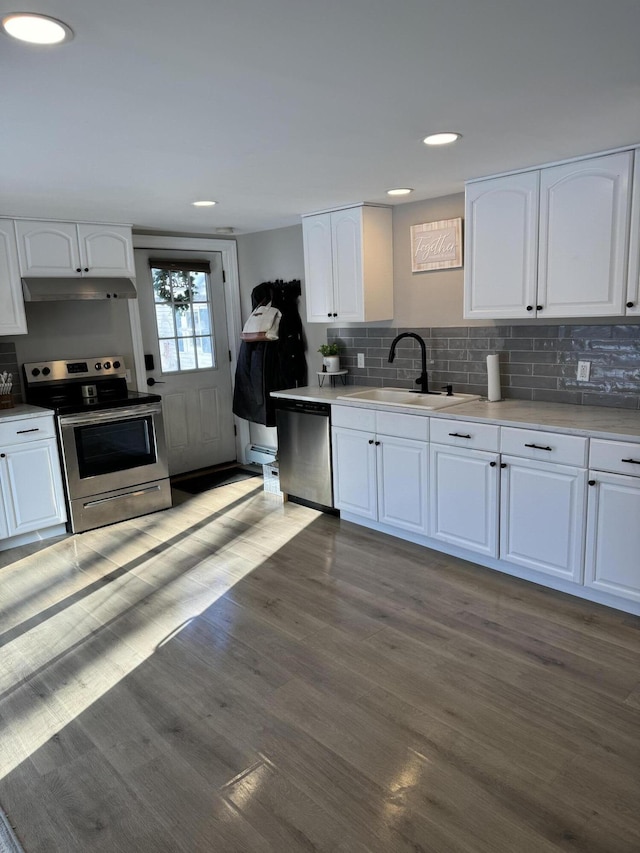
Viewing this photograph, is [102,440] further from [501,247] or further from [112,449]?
[501,247]

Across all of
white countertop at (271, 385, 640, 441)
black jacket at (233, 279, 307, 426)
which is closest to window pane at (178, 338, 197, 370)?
black jacket at (233, 279, 307, 426)

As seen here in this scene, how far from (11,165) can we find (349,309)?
229cm

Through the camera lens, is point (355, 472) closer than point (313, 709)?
No

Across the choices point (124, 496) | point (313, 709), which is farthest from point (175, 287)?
point (313, 709)

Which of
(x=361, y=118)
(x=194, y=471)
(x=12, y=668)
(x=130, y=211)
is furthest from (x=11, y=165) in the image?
(x=194, y=471)

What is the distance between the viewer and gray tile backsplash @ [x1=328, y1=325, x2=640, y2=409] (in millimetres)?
3322

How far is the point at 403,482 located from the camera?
3.82 m

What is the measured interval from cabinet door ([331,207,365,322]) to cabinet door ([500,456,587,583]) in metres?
1.69

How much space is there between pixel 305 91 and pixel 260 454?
3984 millimetres

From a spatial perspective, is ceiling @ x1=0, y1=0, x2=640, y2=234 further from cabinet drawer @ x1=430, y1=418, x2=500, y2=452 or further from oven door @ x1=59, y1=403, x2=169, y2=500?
oven door @ x1=59, y1=403, x2=169, y2=500

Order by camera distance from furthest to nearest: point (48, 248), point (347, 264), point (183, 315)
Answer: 1. point (183, 315)
2. point (347, 264)
3. point (48, 248)

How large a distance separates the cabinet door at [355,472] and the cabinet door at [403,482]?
0.07 m

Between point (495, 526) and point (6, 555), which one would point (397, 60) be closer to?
point (495, 526)

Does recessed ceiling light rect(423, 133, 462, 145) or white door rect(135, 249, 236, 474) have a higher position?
recessed ceiling light rect(423, 133, 462, 145)
